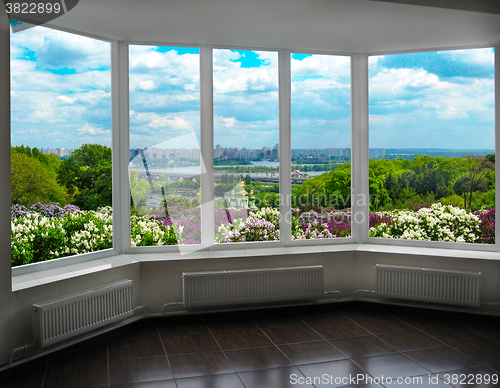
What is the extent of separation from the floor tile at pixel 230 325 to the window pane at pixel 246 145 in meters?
0.87

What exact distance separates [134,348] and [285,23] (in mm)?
3002

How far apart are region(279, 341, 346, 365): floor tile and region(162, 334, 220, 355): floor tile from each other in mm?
599

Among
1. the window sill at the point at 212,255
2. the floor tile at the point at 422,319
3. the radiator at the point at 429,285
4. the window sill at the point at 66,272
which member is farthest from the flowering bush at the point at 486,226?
the window sill at the point at 66,272

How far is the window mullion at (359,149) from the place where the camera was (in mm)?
4617

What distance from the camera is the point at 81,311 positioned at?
339 centimetres

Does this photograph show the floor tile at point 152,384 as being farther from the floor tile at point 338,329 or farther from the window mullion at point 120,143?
the window mullion at point 120,143

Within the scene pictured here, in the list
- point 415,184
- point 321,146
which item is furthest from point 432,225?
point 321,146

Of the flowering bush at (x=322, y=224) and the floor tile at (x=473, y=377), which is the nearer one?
the floor tile at (x=473, y=377)

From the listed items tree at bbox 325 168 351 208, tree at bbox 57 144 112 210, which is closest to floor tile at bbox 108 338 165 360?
tree at bbox 57 144 112 210

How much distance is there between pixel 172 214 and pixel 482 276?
3146 mm

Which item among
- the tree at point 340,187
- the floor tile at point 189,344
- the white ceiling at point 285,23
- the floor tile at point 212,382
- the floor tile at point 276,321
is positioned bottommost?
the floor tile at point 212,382

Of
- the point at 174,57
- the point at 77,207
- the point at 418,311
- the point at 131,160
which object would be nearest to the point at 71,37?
the point at 174,57

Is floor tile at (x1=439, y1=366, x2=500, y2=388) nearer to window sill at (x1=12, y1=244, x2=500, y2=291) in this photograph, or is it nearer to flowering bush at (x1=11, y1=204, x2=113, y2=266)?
window sill at (x1=12, y1=244, x2=500, y2=291)

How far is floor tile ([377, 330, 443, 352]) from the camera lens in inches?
134
